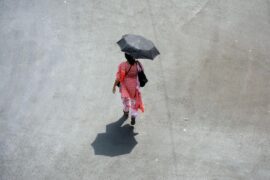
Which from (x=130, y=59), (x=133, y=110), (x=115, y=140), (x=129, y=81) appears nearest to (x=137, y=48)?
(x=130, y=59)

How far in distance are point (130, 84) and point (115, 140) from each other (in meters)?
1.13

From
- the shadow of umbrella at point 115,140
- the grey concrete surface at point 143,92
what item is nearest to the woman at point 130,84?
the shadow of umbrella at point 115,140

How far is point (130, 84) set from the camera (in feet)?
30.5

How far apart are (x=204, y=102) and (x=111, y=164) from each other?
2.55 metres

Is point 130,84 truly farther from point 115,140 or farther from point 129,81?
point 115,140

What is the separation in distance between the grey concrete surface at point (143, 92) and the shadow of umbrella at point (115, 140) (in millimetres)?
19

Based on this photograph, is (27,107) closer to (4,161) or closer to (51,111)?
(51,111)

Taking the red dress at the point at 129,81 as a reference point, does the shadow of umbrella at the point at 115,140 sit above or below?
below

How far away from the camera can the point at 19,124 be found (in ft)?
31.8

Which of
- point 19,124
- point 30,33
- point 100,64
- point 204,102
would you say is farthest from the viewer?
point 30,33

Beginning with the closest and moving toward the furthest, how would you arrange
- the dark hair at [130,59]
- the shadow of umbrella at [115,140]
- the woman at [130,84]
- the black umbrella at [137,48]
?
the black umbrella at [137,48] < the dark hair at [130,59] < the woman at [130,84] < the shadow of umbrella at [115,140]

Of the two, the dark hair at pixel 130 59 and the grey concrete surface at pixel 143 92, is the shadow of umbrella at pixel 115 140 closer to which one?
the grey concrete surface at pixel 143 92

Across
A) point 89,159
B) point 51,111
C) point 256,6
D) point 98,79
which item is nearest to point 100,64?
point 98,79

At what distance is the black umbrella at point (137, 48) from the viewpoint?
8759 mm
